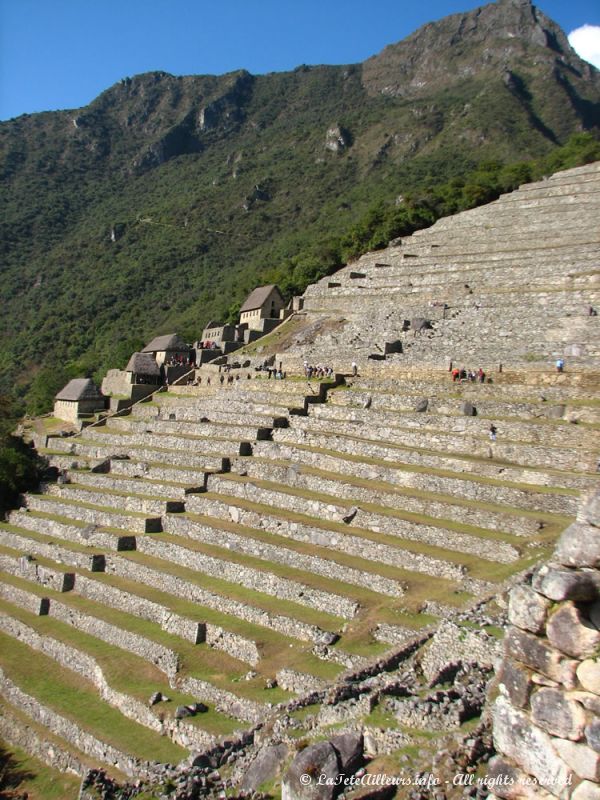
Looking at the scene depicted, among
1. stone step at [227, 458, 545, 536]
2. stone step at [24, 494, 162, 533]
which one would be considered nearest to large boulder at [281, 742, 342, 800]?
stone step at [227, 458, 545, 536]

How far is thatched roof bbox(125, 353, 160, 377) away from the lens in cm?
4034

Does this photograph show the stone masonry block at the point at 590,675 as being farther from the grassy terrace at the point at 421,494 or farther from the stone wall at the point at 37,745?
the stone wall at the point at 37,745

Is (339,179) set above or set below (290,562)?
above

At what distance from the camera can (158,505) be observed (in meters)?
23.7

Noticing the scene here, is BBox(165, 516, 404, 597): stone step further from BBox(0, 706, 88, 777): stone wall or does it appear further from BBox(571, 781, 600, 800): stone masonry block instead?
BBox(571, 781, 600, 800): stone masonry block

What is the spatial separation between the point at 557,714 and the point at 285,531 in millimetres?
14863

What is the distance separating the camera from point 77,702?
15797 millimetres

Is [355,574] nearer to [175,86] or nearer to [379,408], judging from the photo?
Answer: [379,408]

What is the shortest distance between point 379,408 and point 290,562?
9.35 metres

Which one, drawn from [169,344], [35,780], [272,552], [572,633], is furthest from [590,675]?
[169,344]

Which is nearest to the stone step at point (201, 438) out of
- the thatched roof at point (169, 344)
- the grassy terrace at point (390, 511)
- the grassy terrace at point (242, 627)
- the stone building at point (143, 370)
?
the grassy terrace at point (390, 511)

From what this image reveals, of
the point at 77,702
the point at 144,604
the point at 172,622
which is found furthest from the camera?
the point at 144,604

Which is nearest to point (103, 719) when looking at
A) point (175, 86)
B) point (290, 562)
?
point (290, 562)

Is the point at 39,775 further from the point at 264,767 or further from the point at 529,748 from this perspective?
the point at 529,748
